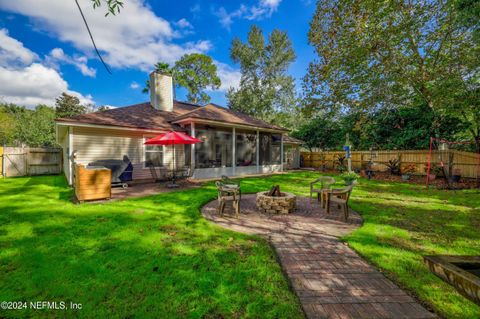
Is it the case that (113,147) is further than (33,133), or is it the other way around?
(33,133)

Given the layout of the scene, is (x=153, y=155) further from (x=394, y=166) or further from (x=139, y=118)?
(x=394, y=166)

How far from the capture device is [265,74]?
26469 mm

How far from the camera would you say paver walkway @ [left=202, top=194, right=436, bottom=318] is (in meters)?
2.10

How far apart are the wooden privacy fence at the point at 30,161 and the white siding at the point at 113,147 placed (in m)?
7.22

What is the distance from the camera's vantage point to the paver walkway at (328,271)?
2098 millimetres

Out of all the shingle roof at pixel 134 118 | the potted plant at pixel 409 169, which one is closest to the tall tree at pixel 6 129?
the shingle roof at pixel 134 118

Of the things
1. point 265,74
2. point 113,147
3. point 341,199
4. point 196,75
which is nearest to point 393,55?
point 341,199

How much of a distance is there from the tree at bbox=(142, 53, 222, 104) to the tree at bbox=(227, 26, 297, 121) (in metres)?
5.33

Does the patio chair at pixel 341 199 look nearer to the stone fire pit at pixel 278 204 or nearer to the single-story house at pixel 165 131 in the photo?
the stone fire pit at pixel 278 204

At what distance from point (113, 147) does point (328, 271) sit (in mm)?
10375

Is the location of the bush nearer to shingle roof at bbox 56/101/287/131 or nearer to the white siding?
shingle roof at bbox 56/101/287/131

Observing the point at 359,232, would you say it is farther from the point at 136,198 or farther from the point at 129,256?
the point at 136,198

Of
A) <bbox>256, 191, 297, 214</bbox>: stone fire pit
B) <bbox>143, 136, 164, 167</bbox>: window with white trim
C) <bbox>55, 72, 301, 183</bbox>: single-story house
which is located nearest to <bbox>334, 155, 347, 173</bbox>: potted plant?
<bbox>55, 72, 301, 183</bbox>: single-story house

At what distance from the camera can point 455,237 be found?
3928 mm
